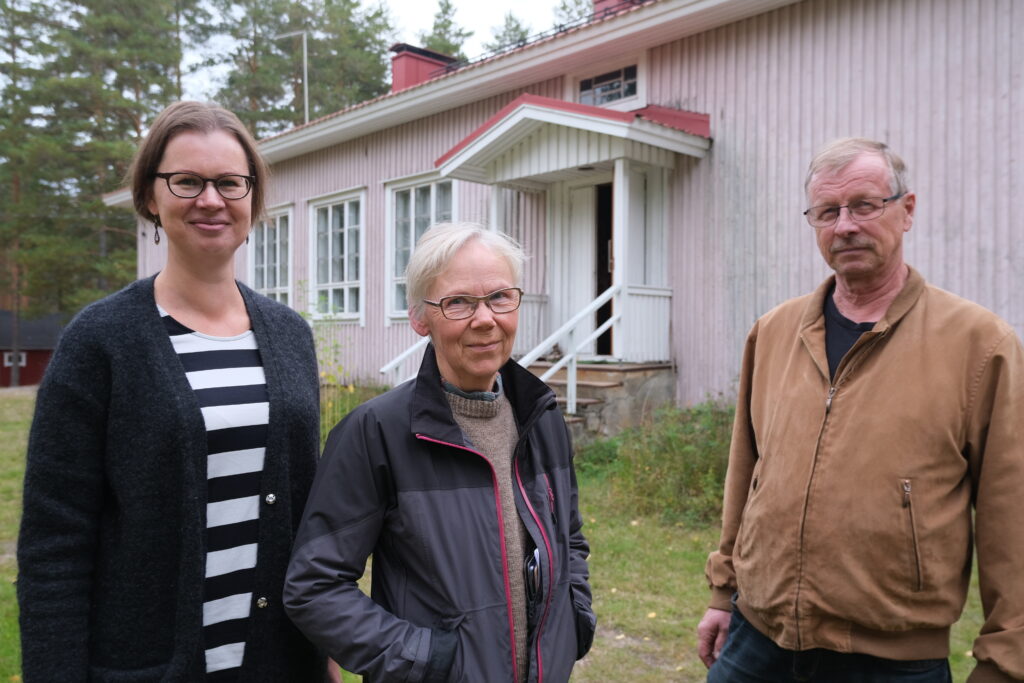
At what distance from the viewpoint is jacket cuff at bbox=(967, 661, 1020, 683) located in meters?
1.90

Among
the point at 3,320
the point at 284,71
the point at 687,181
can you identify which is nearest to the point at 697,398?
the point at 687,181

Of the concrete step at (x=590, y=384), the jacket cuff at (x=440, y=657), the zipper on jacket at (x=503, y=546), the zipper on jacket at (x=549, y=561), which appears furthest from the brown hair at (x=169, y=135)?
the concrete step at (x=590, y=384)

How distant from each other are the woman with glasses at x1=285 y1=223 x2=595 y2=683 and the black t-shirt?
0.87 m

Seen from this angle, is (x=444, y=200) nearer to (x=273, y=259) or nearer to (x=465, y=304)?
(x=273, y=259)

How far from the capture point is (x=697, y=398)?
366 inches

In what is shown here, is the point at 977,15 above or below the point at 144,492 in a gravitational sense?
above

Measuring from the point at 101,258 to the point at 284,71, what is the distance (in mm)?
10101

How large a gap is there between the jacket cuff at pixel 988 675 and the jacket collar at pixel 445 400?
1.26m

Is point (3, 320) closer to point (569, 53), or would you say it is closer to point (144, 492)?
point (569, 53)

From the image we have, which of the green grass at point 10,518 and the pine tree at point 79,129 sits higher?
the pine tree at point 79,129

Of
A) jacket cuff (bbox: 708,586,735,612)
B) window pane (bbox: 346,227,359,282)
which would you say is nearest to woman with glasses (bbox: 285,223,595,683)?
jacket cuff (bbox: 708,586,735,612)

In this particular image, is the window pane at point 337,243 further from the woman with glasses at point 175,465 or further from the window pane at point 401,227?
the woman with glasses at point 175,465

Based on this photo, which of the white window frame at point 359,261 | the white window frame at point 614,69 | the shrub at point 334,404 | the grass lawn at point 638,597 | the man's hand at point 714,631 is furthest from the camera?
the white window frame at point 359,261

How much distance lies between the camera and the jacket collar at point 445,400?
5.75ft
